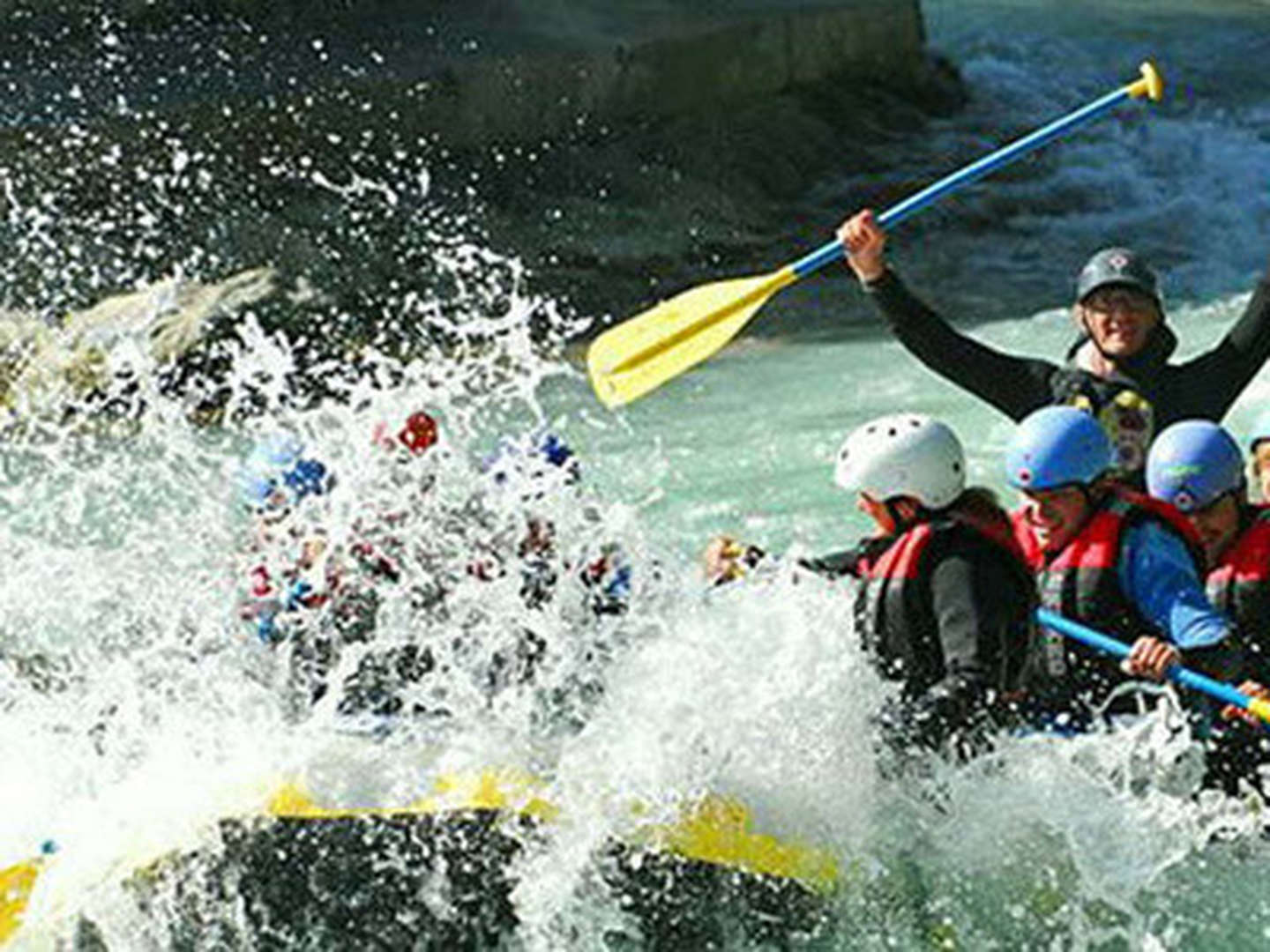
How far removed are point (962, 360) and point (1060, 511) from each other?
927mm

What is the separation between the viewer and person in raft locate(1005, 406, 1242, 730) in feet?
15.9

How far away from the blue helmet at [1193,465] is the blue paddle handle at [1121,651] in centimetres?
50

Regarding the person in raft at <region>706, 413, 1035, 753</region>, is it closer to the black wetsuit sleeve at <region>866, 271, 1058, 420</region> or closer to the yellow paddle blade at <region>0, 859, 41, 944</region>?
the black wetsuit sleeve at <region>866, 271, 1058, 420</region>

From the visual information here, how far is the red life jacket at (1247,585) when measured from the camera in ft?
17.2

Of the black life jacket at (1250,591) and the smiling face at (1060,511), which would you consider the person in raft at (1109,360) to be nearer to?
the black life jacket at (1250,591)

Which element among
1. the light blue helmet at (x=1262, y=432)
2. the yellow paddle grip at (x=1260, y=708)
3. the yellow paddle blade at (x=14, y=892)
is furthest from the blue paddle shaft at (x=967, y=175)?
the yellow paddle blade at (x=14, y=892)

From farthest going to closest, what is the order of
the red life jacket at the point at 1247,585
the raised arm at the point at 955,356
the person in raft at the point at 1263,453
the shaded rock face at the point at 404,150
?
the shaded rock face at the point at 404,150
the raised arm at the point at 955,356
the person in raft at the point at 1263,453
the red life jacket at the point at 1247,585

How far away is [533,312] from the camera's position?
1164 cm

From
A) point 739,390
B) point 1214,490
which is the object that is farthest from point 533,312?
point 1214,490

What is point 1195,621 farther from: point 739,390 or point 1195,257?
point 1195,257

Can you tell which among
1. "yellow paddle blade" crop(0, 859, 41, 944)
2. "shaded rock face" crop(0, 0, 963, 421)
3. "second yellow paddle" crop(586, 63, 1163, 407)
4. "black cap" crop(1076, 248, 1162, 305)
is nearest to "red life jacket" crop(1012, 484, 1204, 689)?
"black cap" crop(1076, 248, 1162, 305)

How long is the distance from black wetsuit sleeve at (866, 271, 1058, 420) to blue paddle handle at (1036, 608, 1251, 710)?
988mm

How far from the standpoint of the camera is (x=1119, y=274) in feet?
18.6

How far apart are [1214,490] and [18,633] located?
12.1 feet
